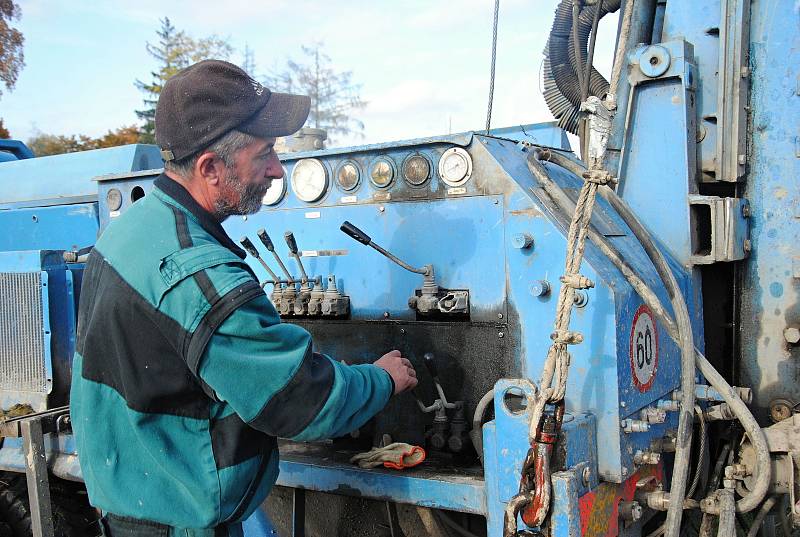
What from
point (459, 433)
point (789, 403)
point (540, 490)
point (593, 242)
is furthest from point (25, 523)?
point (789, 403)

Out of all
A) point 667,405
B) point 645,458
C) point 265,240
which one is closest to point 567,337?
point 645,458

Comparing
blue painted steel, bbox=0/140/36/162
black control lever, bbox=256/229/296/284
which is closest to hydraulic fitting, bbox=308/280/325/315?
black control lever, bbox=256/229/296/284

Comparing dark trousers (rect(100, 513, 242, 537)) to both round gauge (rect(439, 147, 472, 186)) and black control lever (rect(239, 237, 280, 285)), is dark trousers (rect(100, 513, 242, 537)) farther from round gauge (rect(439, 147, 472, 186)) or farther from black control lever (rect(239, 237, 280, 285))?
Answer: round gauge (rect(439, 147, 472, 186))

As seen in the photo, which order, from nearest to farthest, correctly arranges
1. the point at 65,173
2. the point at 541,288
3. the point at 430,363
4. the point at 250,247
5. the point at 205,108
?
the point at 205,108
the point at 541,288
the point at 430,363
the point at 250,247
the point at 65,173

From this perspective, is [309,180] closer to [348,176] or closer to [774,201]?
[348,176]

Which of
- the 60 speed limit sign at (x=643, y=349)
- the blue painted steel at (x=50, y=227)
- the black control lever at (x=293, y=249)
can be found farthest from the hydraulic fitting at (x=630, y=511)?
the blue painted steel at (x=50, y=227)

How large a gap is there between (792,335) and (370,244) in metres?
1.62

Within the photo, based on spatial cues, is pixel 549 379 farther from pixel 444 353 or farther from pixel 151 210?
pixel 151 210

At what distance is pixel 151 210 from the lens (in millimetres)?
1929

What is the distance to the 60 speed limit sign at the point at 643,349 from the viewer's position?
7.70 feet

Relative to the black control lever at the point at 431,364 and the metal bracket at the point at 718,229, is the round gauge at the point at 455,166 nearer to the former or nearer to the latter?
the black control lever at the point at 431,364

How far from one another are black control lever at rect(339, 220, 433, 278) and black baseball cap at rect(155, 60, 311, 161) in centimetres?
64

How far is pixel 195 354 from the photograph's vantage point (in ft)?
5.71

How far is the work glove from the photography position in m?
2.46
